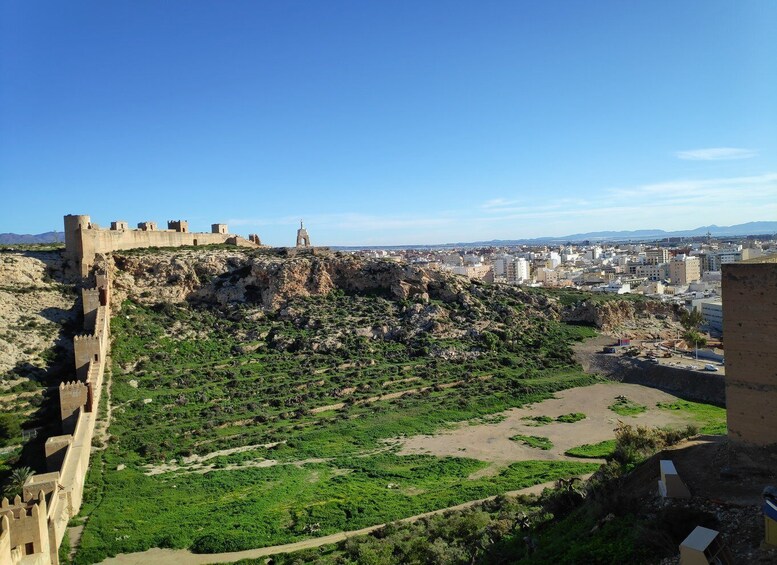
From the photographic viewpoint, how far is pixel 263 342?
34.0 meters

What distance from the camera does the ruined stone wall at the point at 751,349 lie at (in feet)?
40.0

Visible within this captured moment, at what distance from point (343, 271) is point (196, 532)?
2775 cm

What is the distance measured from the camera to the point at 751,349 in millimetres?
12531

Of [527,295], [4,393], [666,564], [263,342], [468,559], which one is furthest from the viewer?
[527,295]

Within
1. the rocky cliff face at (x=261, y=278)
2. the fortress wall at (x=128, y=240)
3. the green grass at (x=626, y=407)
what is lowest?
the green grass at (x=626, y=407)

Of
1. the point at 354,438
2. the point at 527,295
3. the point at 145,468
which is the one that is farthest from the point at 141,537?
the point at 527,295

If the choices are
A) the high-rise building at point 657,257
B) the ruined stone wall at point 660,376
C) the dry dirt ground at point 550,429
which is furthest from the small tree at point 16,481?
the high-rise building at point 657,257

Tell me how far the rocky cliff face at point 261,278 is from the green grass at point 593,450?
19.8 metres

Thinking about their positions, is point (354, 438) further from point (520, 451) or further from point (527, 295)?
point (527, 295)

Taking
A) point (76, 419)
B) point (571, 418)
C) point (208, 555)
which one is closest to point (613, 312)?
point (571, 418)

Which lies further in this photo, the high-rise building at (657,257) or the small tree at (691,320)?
the high-rise building at (657,257)

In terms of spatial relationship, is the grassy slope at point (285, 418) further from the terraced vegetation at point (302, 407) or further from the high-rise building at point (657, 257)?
the high-rise building at point (657, 257)

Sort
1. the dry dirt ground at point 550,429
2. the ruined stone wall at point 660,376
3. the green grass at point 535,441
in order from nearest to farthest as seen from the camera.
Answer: the dry dirt ground at point 550,429 < the green grass at point 535,441 < the ruined stone wall at point 660,376

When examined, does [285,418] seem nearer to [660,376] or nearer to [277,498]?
[277,498]
